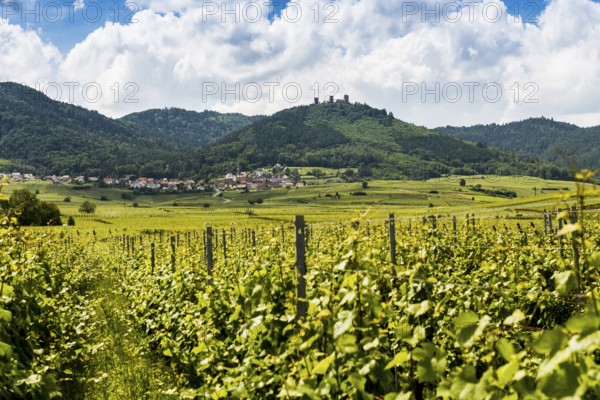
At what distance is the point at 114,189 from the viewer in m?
176

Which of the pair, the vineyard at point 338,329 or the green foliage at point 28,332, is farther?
the green foliage at point 28,332

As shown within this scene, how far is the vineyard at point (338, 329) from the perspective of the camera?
8.14ft

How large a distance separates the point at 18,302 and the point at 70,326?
251 centimetres

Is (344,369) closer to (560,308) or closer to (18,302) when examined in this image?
(18,302)

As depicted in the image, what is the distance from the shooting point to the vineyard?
248cm

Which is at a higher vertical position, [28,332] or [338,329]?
[338,329]

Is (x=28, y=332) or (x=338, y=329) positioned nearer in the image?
(x=338, y=329)

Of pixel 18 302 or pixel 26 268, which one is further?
pixel 26 268

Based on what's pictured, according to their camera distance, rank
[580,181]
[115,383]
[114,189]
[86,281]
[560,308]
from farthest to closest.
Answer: [114,189] → [86,281] → [115,383] → [560,308] → [580,181]

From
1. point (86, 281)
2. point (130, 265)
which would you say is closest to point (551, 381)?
point (130, 265)

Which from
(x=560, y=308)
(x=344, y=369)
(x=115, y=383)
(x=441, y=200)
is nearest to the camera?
(x=344, y=369)

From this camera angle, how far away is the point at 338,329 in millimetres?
3318

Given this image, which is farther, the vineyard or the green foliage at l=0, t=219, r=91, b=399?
the green foliage at l=0, t=219, r=91, b=399

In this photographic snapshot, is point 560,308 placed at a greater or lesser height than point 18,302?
lesser
